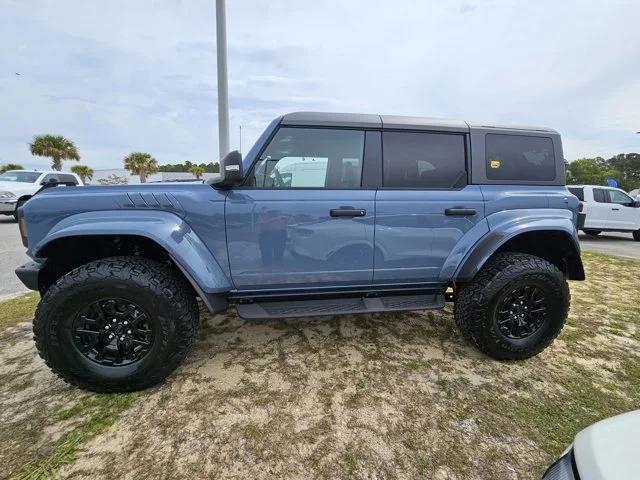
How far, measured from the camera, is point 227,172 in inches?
89.0

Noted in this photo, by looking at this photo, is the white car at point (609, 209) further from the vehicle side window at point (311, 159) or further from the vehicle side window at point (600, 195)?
the vehicle side window at point (311, 159)

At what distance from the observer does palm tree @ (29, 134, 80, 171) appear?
2814 cm

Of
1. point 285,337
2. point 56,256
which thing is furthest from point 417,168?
point 56,256

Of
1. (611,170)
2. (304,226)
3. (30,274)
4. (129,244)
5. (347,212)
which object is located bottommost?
(30,274)

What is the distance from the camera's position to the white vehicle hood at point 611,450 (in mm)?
980

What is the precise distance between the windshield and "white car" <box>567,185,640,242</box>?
1762 cm

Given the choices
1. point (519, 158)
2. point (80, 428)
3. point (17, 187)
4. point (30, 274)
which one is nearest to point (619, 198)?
point (519, 158)

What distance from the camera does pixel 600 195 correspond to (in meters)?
10.3

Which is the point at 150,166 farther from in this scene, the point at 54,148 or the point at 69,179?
the point at 69,179

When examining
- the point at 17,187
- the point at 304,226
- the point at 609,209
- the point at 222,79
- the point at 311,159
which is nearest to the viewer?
the point at 304,226

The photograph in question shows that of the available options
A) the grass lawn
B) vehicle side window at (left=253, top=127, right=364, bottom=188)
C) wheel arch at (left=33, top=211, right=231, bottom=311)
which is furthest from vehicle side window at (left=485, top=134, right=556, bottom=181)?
wheel arch at (left=33, top=211, right=231, bottom=311)

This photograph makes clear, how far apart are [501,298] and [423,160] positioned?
128 centimetres

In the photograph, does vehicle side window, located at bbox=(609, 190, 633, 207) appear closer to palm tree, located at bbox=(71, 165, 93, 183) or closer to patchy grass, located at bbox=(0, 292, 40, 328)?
patchy grass, located at bbox=(0, 292, 40, 328)

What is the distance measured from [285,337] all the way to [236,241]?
1.14 meters
